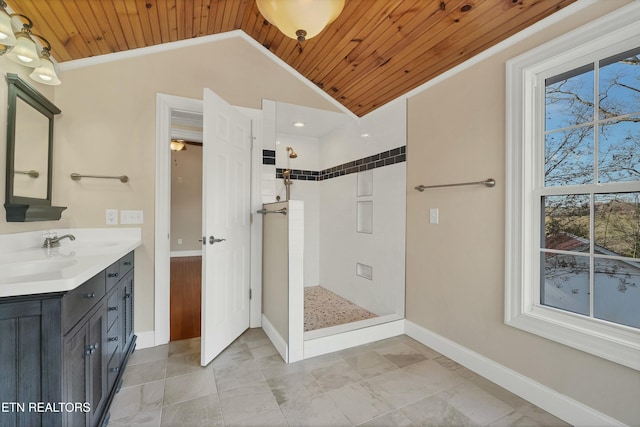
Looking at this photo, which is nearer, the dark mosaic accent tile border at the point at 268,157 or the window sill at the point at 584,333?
the window sill at the point at 584,333

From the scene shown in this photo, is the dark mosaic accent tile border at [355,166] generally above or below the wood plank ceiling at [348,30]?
below

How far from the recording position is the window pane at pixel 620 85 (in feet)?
4.47

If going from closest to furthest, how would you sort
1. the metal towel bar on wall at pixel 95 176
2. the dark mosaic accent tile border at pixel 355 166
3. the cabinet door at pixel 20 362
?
the cabinet door at pixel 20 362 → the metal towel bar on wall at pixel 95 176 → the dark mosaic accent tile border at pixel 355 166

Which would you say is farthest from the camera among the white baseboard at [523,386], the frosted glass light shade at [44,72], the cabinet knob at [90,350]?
the frosted glass light shade at [44,72]

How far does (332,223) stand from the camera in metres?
3.72

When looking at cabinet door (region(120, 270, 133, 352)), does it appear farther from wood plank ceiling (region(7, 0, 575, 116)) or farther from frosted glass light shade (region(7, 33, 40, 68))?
wood plank ceiling (region(7, 0, 575, 116))

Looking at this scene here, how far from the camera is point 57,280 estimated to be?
93 cm

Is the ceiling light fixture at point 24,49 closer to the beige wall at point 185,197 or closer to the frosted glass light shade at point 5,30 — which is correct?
the frosted glass light shade at point 5,30

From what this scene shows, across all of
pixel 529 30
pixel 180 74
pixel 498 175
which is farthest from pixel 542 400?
pixel 180 74

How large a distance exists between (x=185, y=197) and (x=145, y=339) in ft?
14.6

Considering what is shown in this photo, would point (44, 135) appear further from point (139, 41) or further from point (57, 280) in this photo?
point (57, 280)

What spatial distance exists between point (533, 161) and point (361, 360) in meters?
1.76

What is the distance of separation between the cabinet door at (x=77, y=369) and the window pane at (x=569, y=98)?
2560 mm

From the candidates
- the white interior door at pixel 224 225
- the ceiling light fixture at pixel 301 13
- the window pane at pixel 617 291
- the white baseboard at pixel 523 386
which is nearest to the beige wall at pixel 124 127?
the white interior door at pixel 224 225
